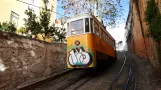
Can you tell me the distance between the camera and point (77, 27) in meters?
9.77

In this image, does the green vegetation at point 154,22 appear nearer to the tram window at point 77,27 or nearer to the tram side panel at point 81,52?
the tram side panel at point 81,52

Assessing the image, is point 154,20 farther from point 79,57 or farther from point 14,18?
point 14,18

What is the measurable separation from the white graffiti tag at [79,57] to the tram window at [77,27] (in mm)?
1098

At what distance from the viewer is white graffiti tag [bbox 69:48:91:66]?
900 cm

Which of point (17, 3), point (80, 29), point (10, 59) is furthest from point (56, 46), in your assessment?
point (17, 3)

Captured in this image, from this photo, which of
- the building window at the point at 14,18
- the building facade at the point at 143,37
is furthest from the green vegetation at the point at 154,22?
the building window at the point at 14,18

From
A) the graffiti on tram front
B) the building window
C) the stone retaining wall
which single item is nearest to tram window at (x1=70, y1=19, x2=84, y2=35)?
the graffiti on tram front

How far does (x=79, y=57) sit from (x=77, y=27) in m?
1.84

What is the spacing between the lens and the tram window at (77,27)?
9.59m

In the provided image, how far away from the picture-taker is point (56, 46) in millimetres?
11352

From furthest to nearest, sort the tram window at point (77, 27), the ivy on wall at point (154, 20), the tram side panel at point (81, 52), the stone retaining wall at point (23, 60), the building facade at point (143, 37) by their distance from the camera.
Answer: the building facade at point (143, 37) < the tram window at point (77, 27) < the tram side panel at point (81, 52) < the ivy on wall at point (154, 20) < the stone retaining wall at point (23, 60)

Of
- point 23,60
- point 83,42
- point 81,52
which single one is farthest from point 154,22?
point 23,60

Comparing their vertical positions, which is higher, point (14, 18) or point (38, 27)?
point (14, 18)

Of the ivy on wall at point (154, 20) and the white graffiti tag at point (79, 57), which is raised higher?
the ivy on wall at point (154, 20)
